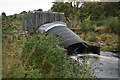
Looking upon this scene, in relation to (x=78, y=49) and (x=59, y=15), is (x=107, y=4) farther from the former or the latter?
(x=78, y=49)

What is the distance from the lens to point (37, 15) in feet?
31.9

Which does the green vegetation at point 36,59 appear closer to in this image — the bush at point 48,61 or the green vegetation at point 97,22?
the bush at point 48,61

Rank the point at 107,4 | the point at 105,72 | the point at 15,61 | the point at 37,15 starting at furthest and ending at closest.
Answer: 1. the point at 107,4
2. the point at 37,15
3. the point at 105,72
4. the point at 15,61

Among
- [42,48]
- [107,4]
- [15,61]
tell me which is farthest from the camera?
[107,4]

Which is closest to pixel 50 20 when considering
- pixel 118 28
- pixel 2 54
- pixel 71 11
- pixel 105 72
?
pixel 118 28

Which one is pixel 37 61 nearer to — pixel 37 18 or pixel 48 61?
pixel 48 61

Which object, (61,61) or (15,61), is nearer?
(15,61)

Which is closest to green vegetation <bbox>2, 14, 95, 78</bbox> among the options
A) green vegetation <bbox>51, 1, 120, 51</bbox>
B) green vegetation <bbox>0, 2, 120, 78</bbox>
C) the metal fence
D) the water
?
green vegetation <bbox>0, 2, 120, 78</bbox>

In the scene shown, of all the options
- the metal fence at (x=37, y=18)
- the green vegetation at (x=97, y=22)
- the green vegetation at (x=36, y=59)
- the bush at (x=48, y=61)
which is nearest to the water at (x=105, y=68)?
the green vegetation at (x=36, y=59)

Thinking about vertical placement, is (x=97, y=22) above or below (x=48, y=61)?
above

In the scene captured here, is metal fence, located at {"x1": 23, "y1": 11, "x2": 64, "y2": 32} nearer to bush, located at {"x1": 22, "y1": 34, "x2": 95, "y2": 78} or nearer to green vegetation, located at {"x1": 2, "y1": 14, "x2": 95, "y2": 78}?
green vegetation, located at {"x1": 2, "y1": 14, "x2": 95, "y2": 78}

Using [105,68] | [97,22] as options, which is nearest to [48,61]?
[105,68]

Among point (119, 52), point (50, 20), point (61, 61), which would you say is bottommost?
point (119, 52)

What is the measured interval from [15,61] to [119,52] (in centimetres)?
638
